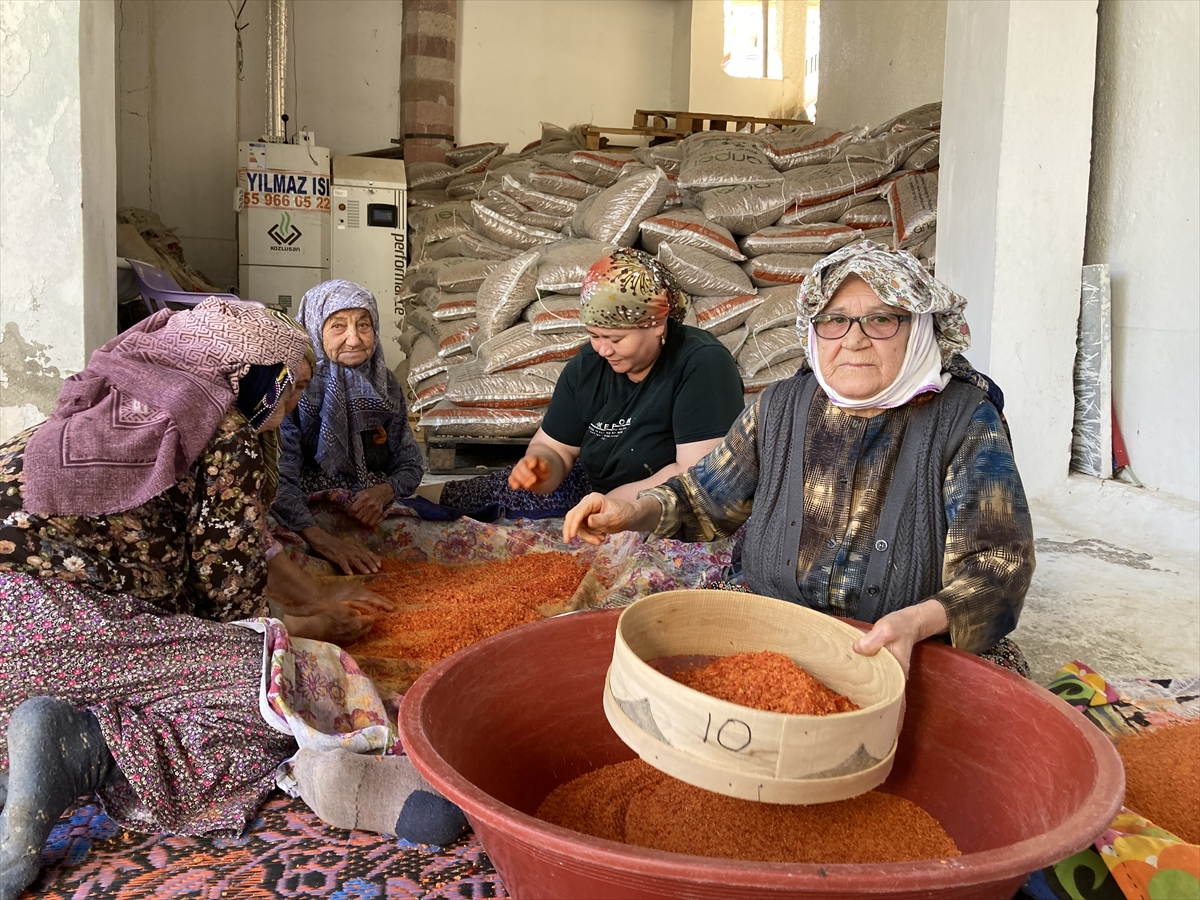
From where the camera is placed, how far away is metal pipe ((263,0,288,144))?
7.37 meters

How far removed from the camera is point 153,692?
170cm

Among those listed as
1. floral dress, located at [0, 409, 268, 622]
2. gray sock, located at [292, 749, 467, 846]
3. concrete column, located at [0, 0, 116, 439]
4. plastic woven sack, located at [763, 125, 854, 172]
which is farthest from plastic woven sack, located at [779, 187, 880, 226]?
gray sock, located at [292, 749, 467, 846]

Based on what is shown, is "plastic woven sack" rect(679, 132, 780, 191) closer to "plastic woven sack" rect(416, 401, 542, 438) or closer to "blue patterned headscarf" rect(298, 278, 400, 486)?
"plastic woven sack" rect(416, 401, 542, 438)

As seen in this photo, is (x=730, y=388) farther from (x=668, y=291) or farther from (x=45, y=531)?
(x=45, y=531)

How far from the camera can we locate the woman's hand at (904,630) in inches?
50.0

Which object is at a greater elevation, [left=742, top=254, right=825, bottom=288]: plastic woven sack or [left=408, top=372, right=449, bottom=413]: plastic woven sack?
[left=742, top=254, right=825, bottom=288]: plastic woven sack

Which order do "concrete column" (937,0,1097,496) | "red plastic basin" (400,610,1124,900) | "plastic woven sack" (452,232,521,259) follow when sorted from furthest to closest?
"plastic woven sack" (452,232,521,259), "concrete column" (937,0,1097,496), "red plastic basin" (400,610,1124,900)

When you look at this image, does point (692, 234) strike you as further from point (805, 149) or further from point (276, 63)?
point (276, 63)

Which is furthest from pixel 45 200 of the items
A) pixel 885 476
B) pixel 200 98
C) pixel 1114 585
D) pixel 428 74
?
pixel 428 74

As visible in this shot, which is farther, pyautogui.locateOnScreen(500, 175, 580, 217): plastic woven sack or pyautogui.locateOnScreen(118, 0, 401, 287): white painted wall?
pyautogui.locateOnScreen(118, 0, 401, 287): white painted wall

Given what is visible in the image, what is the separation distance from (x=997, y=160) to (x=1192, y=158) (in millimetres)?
626

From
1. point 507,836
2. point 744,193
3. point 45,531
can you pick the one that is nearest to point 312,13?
point 744,193

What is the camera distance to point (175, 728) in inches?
66.0

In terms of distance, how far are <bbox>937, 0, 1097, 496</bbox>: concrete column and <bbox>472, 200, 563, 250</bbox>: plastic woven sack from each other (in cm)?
242
